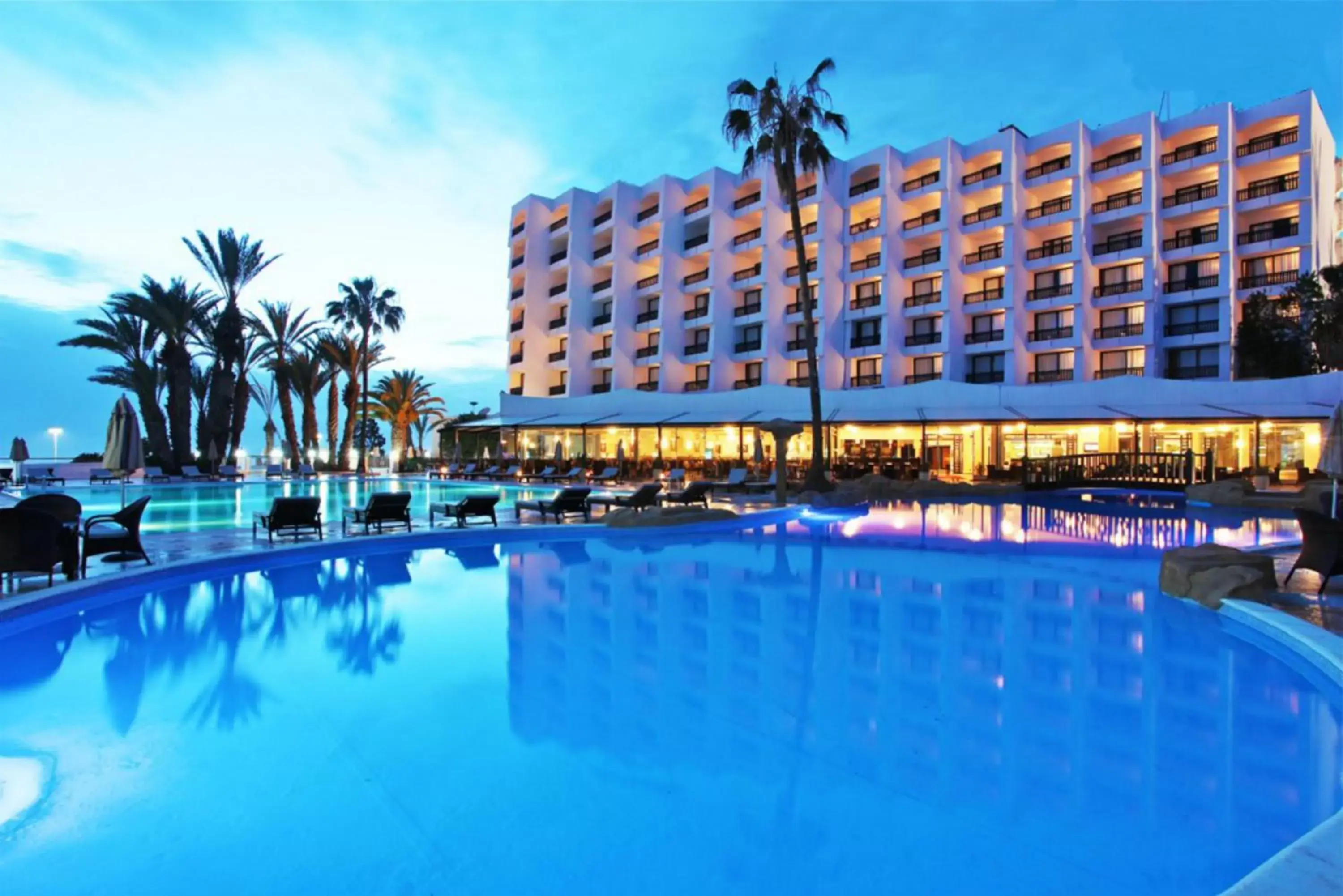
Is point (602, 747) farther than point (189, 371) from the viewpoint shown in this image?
No

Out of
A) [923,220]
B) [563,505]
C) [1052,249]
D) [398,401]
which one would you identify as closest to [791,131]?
[563,505]

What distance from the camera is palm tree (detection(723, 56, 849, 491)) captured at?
19.2 m

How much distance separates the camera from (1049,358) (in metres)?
34.0

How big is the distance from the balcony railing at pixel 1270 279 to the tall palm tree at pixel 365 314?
128ft

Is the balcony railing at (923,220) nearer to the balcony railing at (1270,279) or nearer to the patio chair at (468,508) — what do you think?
the balcony railing at (1270,279)

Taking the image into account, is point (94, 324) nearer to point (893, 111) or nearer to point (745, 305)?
point (745, 305)

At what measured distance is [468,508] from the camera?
1276 cm

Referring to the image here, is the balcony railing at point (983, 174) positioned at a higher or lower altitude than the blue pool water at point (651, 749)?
higher

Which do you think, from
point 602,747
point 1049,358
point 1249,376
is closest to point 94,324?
point 602,747

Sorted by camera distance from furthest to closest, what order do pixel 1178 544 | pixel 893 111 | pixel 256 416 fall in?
pixel 893 111, pixel 256 416, pixel 1178 544

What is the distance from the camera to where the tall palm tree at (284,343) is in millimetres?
32562

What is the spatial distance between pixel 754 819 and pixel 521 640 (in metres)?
3.32

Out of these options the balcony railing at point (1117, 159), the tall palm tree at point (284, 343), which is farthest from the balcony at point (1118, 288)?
the tall palm tree at point (284, 343)

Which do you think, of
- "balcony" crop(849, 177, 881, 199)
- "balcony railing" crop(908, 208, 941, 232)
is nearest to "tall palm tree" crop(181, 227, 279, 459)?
"balcony" crop(849, 177, 881, 199)
